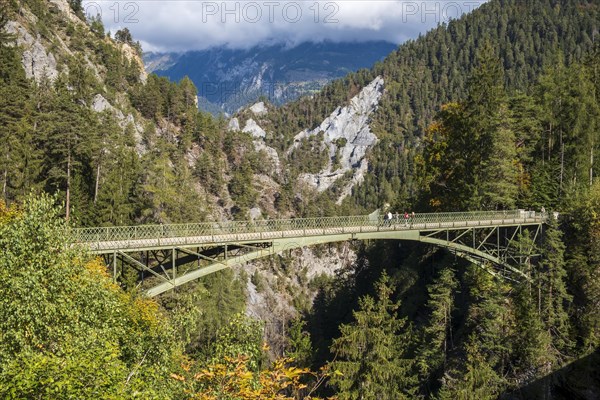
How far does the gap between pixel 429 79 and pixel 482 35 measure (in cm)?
2580

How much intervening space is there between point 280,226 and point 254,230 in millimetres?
1890

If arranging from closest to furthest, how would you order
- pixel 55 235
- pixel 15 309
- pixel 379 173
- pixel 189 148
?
1. pixel 15 309
2. pixel 55 235
3. pixel 189 148
4. pixel 379 173

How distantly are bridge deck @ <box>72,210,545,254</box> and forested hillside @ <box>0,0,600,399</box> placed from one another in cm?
174

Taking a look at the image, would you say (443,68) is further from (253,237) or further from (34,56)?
(253,237)

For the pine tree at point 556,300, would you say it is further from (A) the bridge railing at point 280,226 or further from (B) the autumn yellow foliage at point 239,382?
(B) the autumn yellow foliage at point 239,382

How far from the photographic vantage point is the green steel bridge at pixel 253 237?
72.5ft

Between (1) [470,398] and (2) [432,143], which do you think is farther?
(2) [432,143]

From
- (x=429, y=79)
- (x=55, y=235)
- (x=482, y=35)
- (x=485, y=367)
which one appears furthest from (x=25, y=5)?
(x=482, y=35)

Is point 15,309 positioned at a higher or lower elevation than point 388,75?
lower

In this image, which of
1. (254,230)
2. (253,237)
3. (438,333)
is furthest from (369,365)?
(254,230)

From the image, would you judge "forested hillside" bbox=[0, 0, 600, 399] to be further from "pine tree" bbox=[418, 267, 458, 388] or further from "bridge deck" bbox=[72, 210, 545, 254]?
"bridge deck" bbox=[72, 210, 545, 254]

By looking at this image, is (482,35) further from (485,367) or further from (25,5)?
(485,367)

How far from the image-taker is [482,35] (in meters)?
180

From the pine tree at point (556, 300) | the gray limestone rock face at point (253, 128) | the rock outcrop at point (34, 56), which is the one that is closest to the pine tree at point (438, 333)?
the pine tree at point (556, 300)
